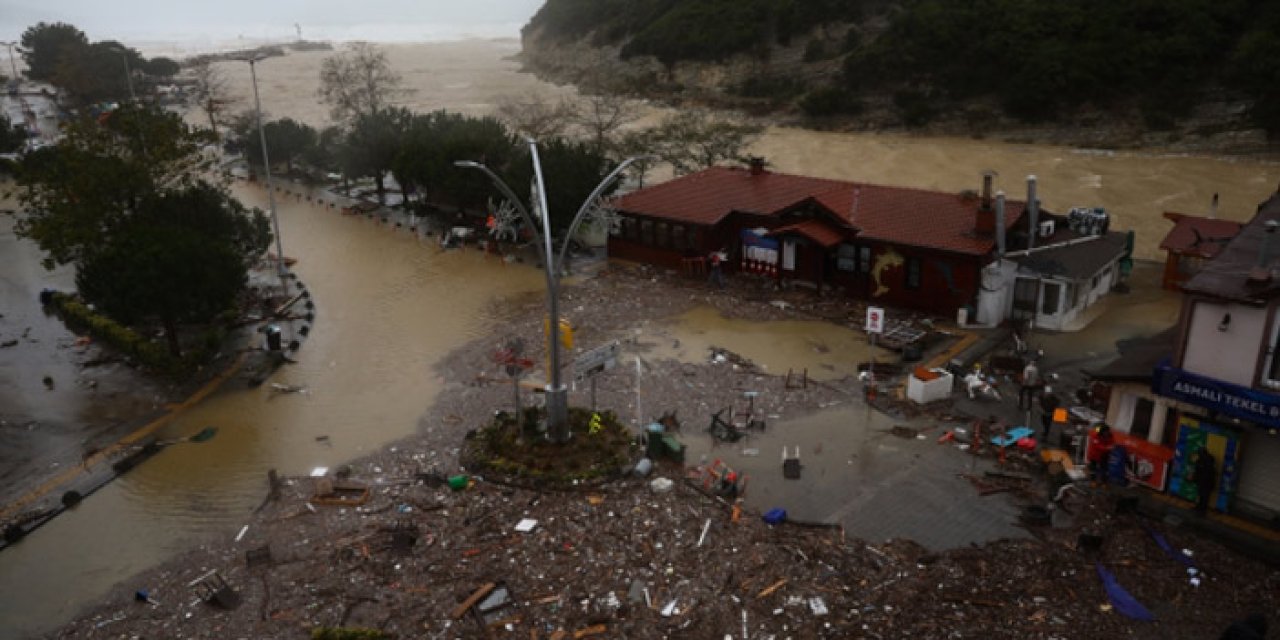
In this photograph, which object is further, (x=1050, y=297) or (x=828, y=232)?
(x=828, y=232)

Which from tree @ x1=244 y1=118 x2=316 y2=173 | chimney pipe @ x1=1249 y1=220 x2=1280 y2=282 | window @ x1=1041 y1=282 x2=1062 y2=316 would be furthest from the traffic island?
tree @ x1=244 y1=118 x2=316 y2=173

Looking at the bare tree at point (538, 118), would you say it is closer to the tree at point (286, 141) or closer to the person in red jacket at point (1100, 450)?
the tree at point (286, 141)

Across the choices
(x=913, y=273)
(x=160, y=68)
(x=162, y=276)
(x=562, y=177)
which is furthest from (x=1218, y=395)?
(x=160, y=68)

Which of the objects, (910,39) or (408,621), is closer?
(408,621)

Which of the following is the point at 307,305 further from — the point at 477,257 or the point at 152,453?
the point at 152,453

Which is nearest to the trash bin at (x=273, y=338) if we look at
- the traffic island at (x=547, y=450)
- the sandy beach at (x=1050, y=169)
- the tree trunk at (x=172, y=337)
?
the tree trunk at (x=172, y=337)

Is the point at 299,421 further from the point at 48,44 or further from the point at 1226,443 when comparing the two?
the point at 48,44

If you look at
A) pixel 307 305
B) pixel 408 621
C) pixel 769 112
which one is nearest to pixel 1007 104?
pixel 769 112
